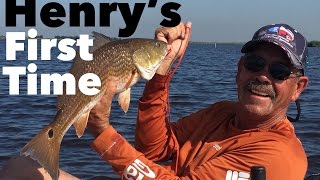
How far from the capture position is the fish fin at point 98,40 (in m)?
4.18

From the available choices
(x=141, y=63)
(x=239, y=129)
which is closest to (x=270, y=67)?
(x=239, y=129)

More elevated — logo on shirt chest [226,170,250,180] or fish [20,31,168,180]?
fish [20,31,168,180]

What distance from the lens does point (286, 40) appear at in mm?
4496

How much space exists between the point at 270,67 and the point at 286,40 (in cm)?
26

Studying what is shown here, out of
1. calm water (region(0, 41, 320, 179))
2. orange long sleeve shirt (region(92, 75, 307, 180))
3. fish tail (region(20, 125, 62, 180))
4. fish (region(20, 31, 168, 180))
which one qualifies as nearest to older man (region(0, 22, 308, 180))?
orange long sleeve shirt (region(92, 75, 307, 180))

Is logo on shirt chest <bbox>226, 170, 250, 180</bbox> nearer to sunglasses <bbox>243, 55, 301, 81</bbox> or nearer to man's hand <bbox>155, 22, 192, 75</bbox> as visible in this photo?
sunglasses <bbox>243, 55, 301, 81</bbox>

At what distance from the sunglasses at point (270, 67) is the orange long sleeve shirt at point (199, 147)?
414 mm

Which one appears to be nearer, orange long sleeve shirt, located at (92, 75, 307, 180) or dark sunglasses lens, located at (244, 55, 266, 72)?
orange long sleeve shirt, located at (92, 75, 307, 180)

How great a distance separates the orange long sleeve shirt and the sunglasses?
0.41 metres

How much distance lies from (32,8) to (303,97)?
1152 cm

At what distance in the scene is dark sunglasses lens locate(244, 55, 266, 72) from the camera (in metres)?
4.46

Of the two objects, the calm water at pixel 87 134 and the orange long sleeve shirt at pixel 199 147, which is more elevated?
the orange long sleeve shirt at pixel 199 147

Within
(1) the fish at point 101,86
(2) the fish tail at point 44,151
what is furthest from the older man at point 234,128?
(2) the fish tail at point 44,151

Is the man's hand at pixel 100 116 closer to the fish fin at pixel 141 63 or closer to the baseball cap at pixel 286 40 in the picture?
the fish fin at pixel 141 63
